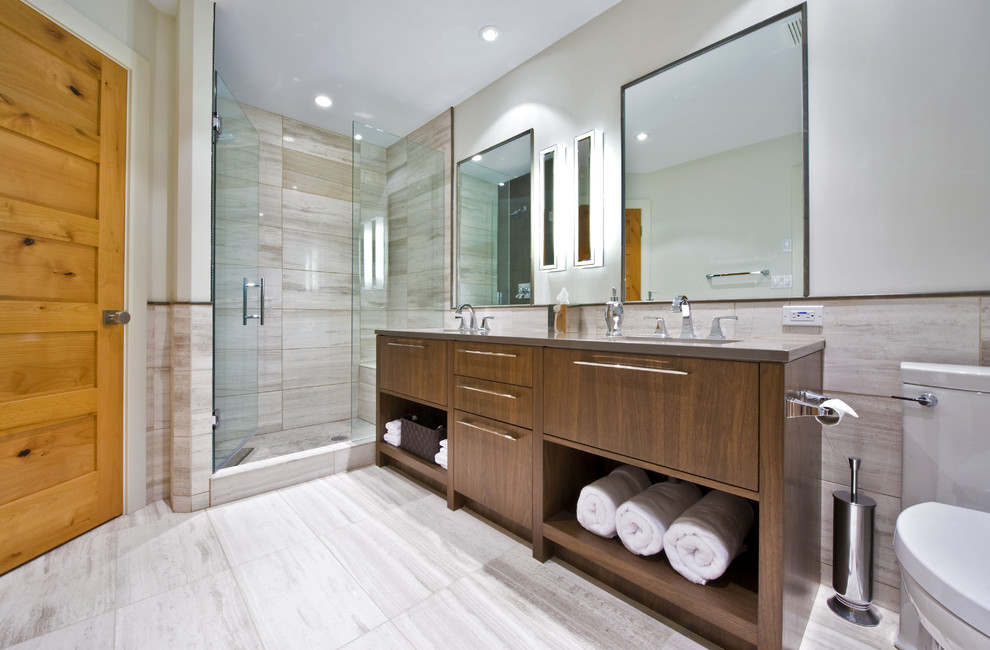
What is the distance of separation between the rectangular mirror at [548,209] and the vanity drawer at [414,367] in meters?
0.79

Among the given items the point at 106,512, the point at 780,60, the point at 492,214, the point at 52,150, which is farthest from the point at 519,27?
the point at 106,512

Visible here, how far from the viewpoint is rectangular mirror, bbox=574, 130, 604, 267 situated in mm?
2004

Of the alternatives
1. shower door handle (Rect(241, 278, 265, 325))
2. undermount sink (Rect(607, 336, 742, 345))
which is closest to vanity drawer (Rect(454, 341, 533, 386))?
undermount sink (Rect(607, 336, 742, 345))

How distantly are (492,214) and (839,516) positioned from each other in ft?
7.14

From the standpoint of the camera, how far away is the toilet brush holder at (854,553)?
47.8 inches

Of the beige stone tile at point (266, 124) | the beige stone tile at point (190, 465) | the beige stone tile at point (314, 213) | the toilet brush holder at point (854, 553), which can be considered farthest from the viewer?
the beige stone tile at point (314, 213)

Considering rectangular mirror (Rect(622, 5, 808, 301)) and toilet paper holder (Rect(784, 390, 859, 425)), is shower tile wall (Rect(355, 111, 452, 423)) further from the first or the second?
toilet paper holder (Rect(784, 390, 859, 425))

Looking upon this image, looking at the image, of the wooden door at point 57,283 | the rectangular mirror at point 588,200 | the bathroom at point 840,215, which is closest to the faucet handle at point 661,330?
the bathroom at point 840,215

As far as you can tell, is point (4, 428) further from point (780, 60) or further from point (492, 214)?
point (780, 60)

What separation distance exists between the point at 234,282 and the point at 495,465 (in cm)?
182

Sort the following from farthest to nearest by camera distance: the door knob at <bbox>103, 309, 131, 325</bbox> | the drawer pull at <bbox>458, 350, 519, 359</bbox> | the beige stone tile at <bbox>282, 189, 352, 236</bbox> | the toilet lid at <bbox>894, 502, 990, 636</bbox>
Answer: the beige stone tile at <bbox>282, 189, 352, 236</bbox>
the door knob at <bbox>103, 309, 131, 325</bbox>
the drawer pull at <bbox>458, 350, 519, 359</bbox>
the toilet lid at <bbox>894, 502, 990, 636</bbox>

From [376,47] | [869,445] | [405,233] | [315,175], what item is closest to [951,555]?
[869,445]

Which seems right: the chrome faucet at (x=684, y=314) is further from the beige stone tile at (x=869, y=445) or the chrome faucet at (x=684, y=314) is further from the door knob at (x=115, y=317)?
the door knob at (x=115, y=317)

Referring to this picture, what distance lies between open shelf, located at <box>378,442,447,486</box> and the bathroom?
793 millimetres
